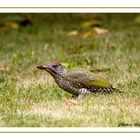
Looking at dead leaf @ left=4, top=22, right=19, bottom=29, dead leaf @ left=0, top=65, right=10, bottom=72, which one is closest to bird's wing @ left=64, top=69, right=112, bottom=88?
dead leaf @ left=0, top=65, right=10, bottom=72

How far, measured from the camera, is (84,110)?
7.41m

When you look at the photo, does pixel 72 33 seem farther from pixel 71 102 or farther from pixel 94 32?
pixel 71 102

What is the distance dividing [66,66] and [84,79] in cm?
66

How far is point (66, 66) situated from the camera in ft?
28.2

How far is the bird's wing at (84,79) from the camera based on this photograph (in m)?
7.95

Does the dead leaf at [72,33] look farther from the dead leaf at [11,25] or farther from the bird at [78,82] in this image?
the bird at [78,82]

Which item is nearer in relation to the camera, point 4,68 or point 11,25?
point 4,68

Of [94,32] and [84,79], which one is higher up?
[94,32]

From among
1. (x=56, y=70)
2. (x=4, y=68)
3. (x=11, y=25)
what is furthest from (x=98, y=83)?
(x=11, y=25)

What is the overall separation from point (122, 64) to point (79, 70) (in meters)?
0.89

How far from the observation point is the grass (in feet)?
23.9

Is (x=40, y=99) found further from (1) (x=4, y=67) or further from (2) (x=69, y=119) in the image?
(1) (x=4, y=67)

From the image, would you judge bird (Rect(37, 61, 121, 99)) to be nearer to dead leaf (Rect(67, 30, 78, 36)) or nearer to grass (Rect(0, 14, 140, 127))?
grass (Rect(0, 14, 140, 127))

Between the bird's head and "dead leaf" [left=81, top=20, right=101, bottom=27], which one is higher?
"dead leaf" [left=81, top=20, right=101, bottom=27]
